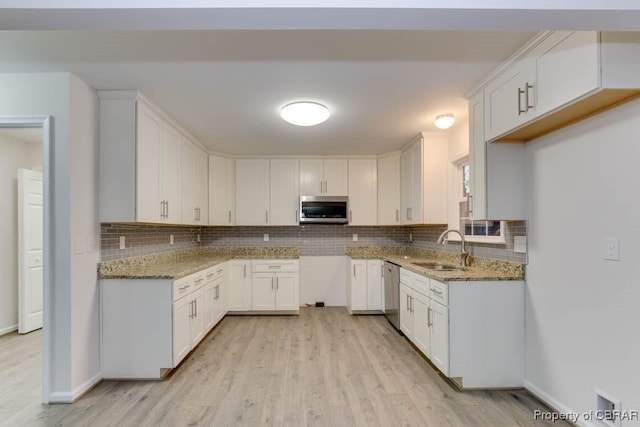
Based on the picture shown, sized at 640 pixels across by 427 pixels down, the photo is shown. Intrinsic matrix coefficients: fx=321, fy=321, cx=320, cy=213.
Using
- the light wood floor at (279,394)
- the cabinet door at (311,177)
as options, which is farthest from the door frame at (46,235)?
the cabinet door at (311,177)

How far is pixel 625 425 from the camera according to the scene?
1692 millimetres

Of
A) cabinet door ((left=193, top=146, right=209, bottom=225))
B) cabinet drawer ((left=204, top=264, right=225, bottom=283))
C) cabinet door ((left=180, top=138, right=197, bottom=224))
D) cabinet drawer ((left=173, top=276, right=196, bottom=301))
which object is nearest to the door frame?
cabinet drawer ((left=173, top=276, right=196, bottom=301))

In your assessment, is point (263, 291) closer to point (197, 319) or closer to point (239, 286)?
point (239, 286)

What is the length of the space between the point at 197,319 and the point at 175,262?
3.15ft

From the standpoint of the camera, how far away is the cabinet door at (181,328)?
8.99 feet

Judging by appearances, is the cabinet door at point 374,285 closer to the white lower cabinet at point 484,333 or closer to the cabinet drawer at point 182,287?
the white lower cabinet at point 484,333

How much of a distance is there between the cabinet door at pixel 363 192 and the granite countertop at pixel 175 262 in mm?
1117

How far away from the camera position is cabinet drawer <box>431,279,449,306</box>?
99.7 inches

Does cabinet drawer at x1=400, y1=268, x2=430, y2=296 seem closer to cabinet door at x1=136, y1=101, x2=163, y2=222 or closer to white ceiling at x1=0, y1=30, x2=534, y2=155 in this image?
white ceiling at x1=0, y1=30, x2=534, y2=155

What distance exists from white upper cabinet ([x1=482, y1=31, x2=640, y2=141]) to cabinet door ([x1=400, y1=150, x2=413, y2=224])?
1.77 m

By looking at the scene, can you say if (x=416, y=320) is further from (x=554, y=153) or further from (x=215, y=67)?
(x=215, y=67)

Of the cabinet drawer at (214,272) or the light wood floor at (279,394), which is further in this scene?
the cabinet drawer at (214,272)

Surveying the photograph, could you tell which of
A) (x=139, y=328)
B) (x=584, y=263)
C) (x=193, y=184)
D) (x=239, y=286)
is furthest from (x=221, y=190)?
(x=584, y=263)

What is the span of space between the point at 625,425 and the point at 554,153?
1.63 meters
